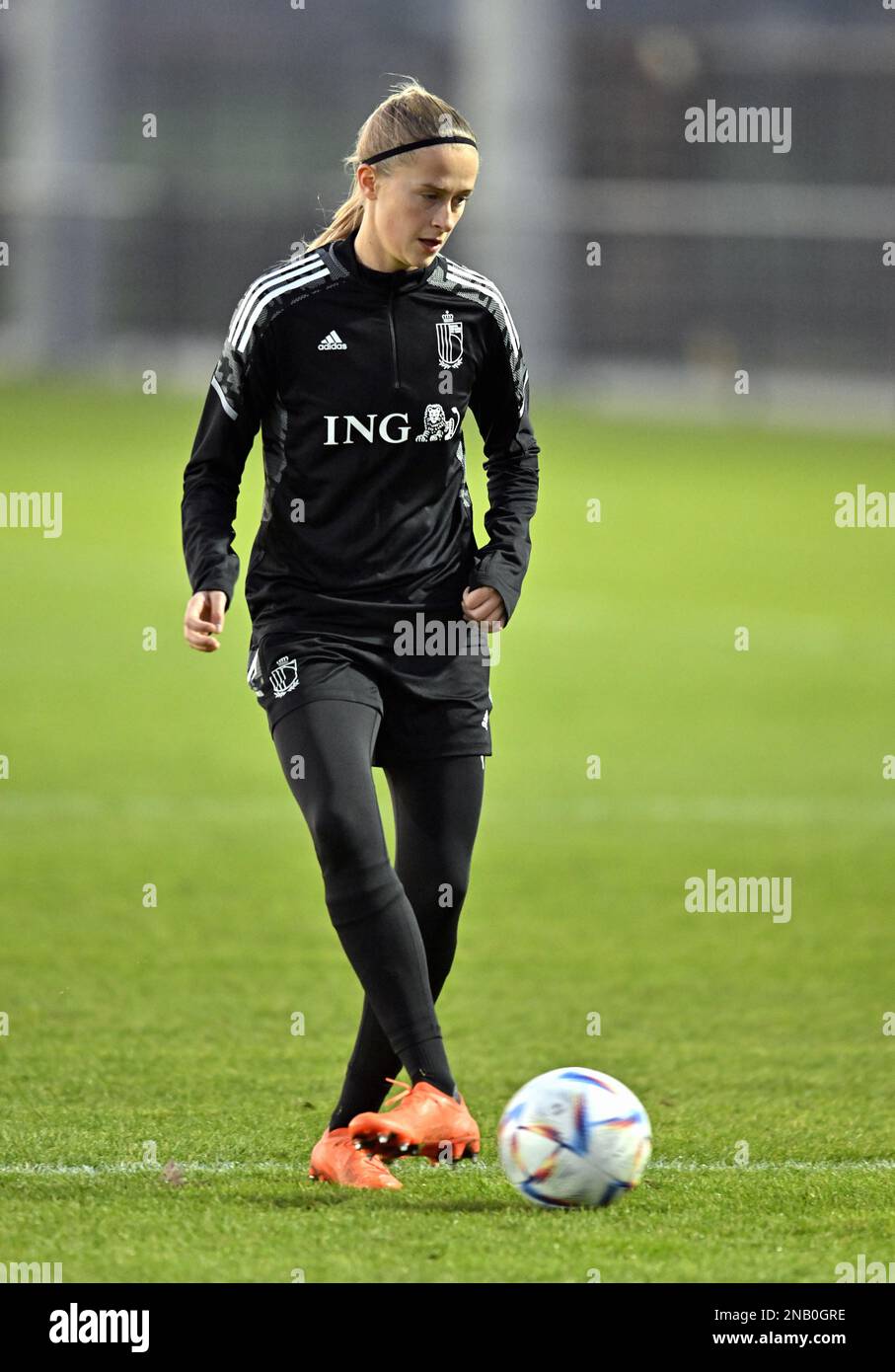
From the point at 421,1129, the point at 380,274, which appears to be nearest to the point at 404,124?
the point at 380,274

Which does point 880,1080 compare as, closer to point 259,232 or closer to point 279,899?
point 279,899

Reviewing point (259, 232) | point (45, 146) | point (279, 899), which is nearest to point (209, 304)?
point (259, 232)

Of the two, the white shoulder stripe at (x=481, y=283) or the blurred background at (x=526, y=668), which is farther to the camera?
the blurred background at (x=526, y=668)

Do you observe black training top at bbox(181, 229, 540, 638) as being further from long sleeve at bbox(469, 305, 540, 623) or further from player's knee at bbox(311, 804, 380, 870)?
player's knee at bbox(311, 804, 380, 870)

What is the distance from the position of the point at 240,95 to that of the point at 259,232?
4069 millimetres

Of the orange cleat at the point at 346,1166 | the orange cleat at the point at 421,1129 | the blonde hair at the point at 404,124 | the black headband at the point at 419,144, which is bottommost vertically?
the orange cleat at the point at 346,1166

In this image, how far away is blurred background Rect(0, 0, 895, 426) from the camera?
33.4 metres

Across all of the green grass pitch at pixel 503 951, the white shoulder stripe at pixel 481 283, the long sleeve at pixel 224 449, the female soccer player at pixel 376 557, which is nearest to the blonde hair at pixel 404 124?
the female soccer player at pixel 376 557

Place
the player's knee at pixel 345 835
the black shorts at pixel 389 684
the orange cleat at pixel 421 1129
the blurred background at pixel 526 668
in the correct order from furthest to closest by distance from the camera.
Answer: the blurred background at pixel 526 668
the black shorts at pixel 389 684
the player's knee at pixel 345 835
the orange cleat at pixel 421 1129

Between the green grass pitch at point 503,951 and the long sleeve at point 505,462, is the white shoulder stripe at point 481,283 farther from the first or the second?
the green grass pitch at point 503,951

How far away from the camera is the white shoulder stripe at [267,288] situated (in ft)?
14.6

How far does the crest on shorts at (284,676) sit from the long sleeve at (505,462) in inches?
16.5

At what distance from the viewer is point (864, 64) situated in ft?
116
